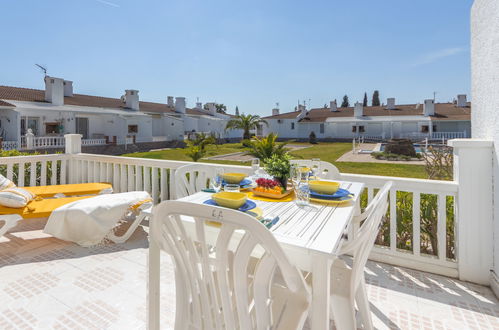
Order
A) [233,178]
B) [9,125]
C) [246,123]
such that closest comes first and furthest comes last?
[233,178] < [9,125] < [246,123]

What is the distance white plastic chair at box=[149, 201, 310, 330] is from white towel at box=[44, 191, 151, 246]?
213 centimetres

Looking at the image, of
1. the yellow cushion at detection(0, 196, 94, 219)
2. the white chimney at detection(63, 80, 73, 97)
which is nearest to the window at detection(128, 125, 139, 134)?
the white chimney at detection(63, 80, 73, 97)

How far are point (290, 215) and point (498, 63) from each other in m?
2.25

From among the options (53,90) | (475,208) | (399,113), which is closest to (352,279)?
(475,208)

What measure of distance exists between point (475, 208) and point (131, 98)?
87.9ft

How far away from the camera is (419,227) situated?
277cm

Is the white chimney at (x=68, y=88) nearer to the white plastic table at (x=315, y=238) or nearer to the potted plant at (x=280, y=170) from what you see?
the potted plant at (x=280, y=170)

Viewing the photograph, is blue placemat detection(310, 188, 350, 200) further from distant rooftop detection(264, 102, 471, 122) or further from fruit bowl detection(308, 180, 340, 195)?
distant rooftop detection(264, 102, 471, 122)

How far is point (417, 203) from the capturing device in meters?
2.74

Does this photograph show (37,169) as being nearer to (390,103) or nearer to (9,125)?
(9,125)

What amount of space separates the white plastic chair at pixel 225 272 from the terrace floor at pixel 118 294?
3.38 ft

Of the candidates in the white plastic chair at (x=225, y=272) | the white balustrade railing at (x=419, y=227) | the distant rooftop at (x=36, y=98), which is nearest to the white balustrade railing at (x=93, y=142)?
the distant rooftop at (x=36, y=98)

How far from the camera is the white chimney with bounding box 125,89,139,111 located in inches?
981

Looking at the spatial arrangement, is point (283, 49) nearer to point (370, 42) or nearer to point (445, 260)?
point (370, 42)
